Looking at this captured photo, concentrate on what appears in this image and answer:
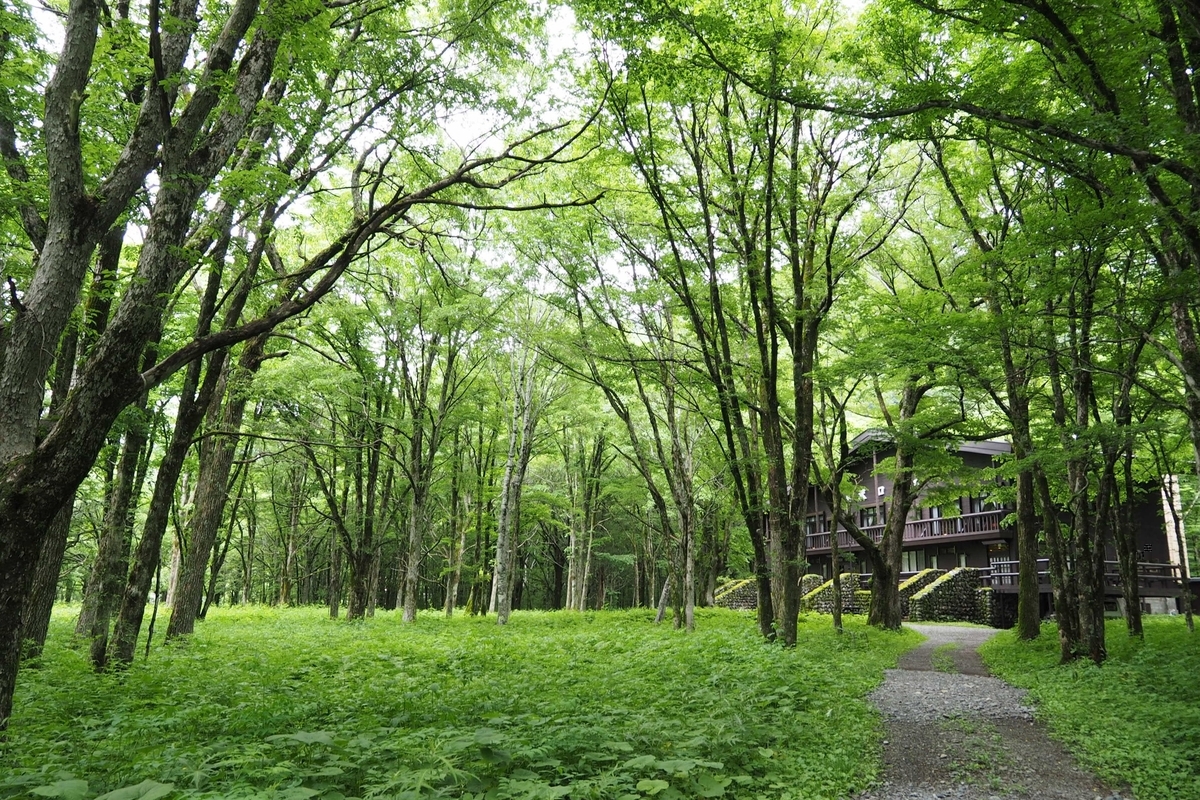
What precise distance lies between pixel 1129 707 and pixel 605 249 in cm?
1189

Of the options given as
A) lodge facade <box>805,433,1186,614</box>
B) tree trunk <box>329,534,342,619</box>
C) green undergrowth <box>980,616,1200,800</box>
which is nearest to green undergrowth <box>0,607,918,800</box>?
green undergrowth <box>980,616,1200,800</box>

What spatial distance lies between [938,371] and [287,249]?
55.7 ft

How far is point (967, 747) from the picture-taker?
21.3 ft

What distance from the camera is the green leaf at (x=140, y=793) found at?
124 inches

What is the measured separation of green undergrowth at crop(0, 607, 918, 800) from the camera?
13.9 feet

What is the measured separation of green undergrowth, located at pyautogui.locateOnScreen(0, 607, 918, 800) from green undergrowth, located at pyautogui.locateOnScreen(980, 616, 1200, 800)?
2.12 metres

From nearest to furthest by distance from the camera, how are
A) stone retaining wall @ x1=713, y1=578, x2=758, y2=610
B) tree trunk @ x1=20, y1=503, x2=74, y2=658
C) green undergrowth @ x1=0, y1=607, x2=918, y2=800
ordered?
green undergrowth @ x1=0, y1=607, x2=918, y2=800 → tree trunk @ x1=20, y1=503, x2=74, y2=658 → stone retaining wall @ x1=713, y1=578, x2=758, y2=610

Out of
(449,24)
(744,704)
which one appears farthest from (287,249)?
(744,704)

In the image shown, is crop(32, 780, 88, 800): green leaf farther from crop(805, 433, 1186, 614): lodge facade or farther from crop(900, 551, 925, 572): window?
crop(900, 551, 925, 572): window

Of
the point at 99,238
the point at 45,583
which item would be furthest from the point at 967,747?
the point at 45,583

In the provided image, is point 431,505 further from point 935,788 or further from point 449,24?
point 935,788

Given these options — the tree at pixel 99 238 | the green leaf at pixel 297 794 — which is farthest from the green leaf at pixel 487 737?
the tree at pixel 99 238

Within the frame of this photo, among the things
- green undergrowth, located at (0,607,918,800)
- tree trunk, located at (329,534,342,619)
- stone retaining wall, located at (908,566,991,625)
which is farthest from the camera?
stone retaining wall, located at (908,566,991,625)

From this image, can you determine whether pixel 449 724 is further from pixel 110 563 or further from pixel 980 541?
pixel 980 541
